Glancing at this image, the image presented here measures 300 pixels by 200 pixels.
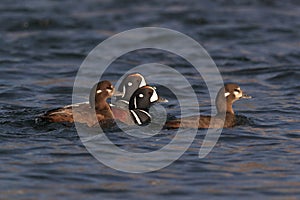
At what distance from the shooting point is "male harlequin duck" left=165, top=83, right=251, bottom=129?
12.5 meters

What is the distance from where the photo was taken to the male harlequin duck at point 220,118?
12.5m

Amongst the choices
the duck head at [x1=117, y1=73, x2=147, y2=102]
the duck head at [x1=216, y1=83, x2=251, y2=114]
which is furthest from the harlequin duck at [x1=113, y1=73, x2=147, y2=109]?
the duck head at [x1=216, y1=83, x2=251, y2=114]

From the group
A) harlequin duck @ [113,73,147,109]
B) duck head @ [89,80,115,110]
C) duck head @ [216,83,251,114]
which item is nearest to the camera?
duck head @ [89,80,115,110]

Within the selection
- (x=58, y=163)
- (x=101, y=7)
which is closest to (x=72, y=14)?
(x=101, y=7)

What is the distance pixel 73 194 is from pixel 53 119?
2.95 meters

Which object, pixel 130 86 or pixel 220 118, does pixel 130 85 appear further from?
pixel 220 118

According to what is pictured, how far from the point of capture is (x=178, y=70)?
18672mm

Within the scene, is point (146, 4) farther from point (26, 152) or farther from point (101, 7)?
point (26, 152)

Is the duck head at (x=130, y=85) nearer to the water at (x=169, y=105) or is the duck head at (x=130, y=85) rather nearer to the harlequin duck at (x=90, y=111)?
the water at (x=169, y=105)

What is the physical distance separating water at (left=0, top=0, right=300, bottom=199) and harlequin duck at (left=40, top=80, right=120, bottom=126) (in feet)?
0.51

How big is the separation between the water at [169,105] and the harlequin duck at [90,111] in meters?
0.16

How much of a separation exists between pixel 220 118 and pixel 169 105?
2.41 m

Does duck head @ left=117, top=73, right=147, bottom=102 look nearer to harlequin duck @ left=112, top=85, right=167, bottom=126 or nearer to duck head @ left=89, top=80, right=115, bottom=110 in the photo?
harlequin duck @ left=112, top=85, right=167, bottom=126

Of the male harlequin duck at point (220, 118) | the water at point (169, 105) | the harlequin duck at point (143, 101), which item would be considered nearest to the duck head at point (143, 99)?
the harlequin duck at point (143, 101)
